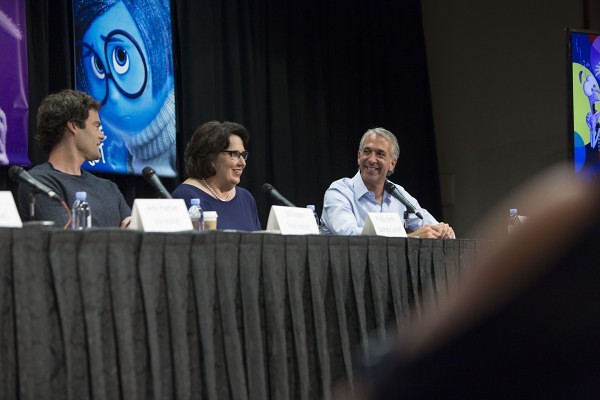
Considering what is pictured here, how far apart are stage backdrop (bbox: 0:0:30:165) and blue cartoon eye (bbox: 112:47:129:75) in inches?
21.4

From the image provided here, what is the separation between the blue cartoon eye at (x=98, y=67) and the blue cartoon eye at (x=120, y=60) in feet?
0.30

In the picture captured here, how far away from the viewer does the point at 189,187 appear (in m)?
3.37

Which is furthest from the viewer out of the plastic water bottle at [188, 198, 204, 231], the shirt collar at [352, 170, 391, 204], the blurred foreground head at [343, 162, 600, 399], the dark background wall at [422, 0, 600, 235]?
the dark background wall at [422, 0, 600, 235]

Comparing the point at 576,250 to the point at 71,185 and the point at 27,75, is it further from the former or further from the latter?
the point at 27,75

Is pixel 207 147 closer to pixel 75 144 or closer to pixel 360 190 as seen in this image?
pixel 75 144

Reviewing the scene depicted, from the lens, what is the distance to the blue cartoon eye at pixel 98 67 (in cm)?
413

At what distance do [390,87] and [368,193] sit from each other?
2.27m

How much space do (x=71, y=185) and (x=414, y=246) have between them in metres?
1.13

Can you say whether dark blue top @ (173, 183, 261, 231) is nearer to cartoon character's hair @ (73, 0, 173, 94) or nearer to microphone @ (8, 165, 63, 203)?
microphone @ (8, 165, 63, 203)

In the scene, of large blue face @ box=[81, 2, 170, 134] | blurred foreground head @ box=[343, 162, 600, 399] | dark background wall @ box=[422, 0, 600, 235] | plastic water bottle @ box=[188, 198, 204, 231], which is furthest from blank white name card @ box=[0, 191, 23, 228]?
dark background wall @ box=[422, 0, 600, 235]

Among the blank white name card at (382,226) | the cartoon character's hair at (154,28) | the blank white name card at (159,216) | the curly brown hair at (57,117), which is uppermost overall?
the cartoon character's hair at (154,28)

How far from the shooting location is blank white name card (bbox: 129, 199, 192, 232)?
2042mm

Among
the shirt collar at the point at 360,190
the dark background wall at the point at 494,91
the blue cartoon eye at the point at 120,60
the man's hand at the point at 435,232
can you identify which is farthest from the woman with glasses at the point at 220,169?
the dark background wall at the point at 494,91

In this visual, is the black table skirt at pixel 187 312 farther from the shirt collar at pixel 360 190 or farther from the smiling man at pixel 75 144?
the shirt collar at pixel 360 190
